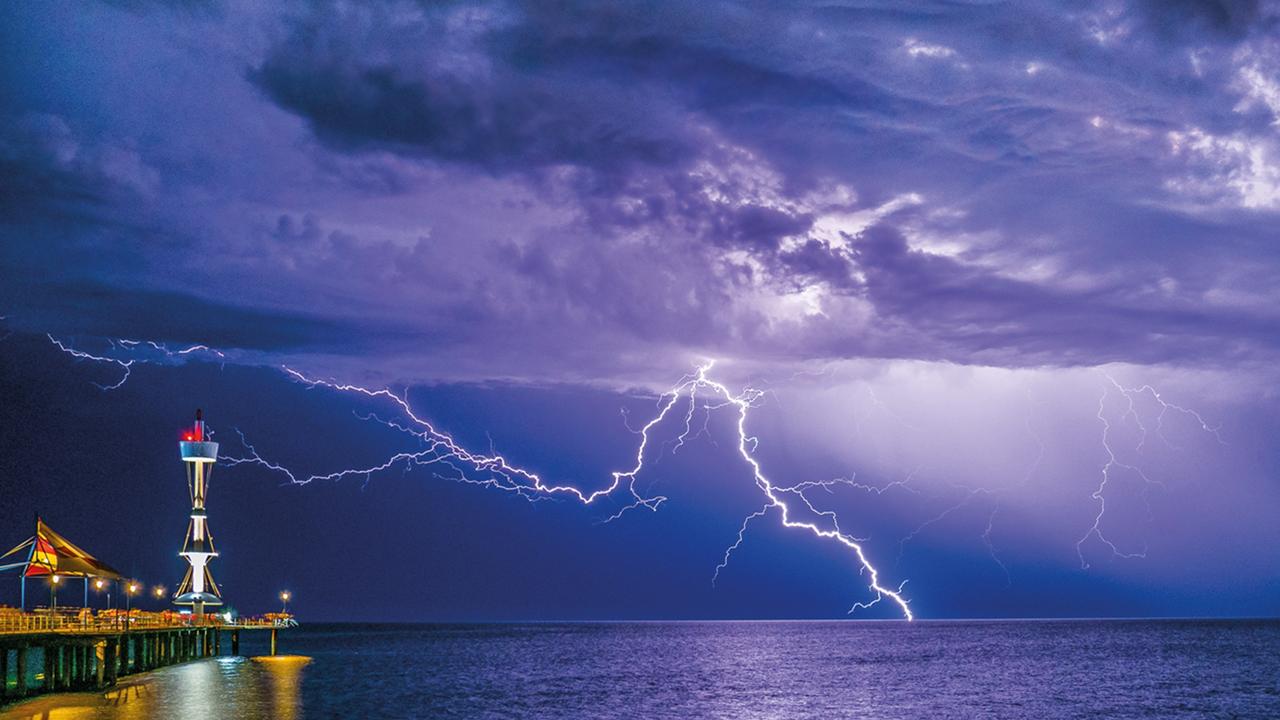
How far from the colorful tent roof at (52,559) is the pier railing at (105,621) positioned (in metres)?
2.43

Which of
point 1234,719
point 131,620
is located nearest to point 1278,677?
point 1234,719

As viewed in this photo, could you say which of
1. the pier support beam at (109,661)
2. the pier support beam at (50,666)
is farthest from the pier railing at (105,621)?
the pier support beam at (50,666)

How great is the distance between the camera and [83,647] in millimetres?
67000

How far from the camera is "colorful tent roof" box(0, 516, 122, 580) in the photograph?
64.4 meters

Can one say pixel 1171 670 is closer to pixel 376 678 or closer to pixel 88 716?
pixel 376 678

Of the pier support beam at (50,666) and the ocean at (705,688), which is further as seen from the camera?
the pier support beam at (50,666)

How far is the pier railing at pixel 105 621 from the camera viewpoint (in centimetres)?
5603

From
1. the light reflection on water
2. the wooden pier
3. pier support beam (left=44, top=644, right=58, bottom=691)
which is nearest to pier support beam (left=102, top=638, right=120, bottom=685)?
the wooden pier

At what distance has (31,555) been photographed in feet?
212

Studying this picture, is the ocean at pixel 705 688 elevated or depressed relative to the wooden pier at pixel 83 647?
depressed

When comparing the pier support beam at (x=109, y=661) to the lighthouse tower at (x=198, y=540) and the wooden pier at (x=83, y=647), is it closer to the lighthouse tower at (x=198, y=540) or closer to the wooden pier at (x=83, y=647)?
the wooden pier at (x=83, y=647)

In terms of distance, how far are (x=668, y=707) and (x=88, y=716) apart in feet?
86.8

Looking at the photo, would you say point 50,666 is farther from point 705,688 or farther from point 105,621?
point 705,688

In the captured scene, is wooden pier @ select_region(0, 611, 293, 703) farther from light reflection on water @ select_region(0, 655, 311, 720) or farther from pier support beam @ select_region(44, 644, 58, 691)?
light reflection on water @ select_region(0, 655, 311, 720)
